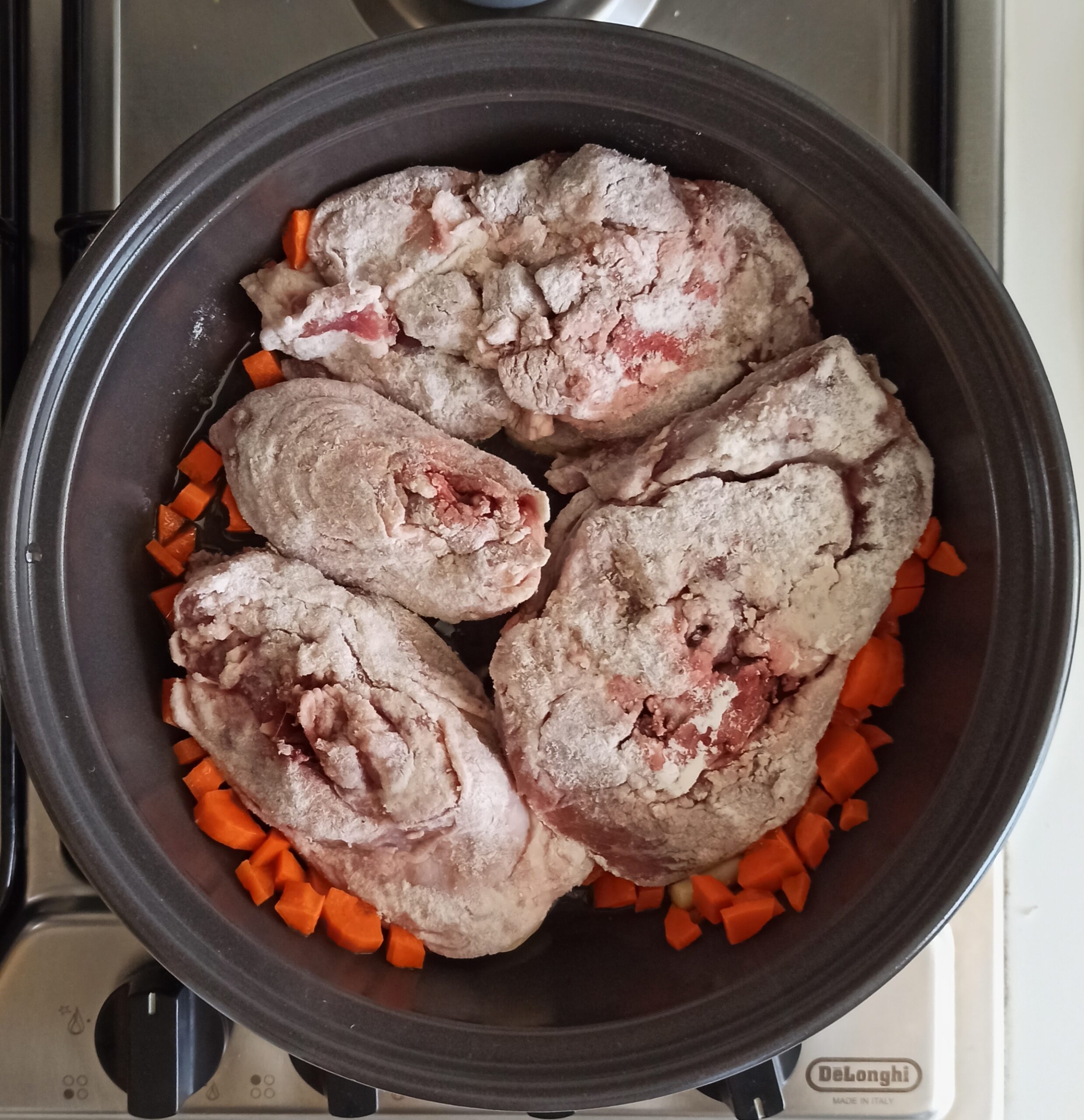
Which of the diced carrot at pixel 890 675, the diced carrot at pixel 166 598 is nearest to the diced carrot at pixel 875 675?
the diced carrot at pixel 890 675

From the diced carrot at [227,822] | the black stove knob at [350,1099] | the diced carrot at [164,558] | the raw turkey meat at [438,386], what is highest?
the raw turkey meat at [438,386]

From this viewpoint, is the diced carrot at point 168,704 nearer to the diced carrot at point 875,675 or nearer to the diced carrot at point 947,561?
the diced carrot at point 875,675

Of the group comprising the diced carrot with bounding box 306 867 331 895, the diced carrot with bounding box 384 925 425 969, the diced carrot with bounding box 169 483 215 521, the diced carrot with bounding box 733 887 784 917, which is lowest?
the diced carrot with bounding box 384 925 425 969

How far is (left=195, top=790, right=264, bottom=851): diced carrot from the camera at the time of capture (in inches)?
61.6

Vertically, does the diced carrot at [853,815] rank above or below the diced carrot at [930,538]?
below

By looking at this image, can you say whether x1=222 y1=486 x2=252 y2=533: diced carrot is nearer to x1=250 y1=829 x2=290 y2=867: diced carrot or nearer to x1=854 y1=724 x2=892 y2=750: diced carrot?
x1=250 y1=829 x2=290 y2=867: diced carrot

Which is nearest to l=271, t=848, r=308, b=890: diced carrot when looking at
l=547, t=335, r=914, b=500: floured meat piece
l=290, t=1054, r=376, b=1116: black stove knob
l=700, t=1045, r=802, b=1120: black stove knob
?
l=290, t=1054, r=376, b=1116: black stove knob

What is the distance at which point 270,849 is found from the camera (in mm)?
1582

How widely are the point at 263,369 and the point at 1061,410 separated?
4.88 feet

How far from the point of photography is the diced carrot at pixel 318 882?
5.24 feet

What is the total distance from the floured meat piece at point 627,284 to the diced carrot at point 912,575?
17.0 inches

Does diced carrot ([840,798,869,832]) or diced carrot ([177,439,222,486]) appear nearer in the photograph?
diced carrot ([840,798,869,832])

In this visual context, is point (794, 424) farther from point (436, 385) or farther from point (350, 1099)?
point (350, 1099)

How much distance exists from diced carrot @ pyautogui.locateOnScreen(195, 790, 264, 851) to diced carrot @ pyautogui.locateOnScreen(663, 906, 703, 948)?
0.73 metres
